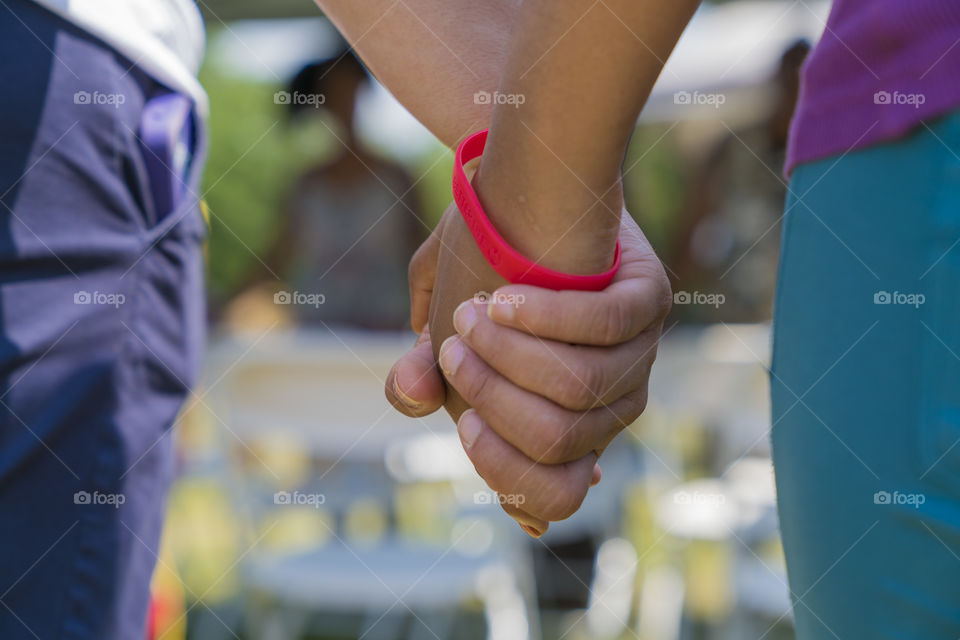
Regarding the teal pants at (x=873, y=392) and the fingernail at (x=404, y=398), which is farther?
the fingernail at (x=404, y=398)

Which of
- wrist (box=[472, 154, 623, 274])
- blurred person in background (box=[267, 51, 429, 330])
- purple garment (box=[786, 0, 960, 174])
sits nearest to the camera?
purple garment (box=[786, 0, 960, 174])

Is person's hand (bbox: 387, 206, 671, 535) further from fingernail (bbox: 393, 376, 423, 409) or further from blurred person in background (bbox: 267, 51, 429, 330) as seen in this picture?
blurred person in background (bbox: 267, 51, 429, 330)

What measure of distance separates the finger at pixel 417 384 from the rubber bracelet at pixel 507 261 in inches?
4.4

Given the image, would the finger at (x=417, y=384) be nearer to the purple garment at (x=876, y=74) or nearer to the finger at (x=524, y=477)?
the finger at (x=524, y=477)

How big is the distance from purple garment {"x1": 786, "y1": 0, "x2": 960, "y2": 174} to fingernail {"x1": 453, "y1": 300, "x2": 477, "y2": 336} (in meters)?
0.25

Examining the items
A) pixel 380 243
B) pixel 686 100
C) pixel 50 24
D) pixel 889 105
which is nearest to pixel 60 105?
pixel 50 24

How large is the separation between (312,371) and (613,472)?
0.95 metres

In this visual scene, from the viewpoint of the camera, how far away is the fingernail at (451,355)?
608 mm

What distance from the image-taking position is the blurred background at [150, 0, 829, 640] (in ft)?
7.43

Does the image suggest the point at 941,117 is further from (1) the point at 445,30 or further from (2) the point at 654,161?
(2) the point at 654,161

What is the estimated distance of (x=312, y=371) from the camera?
7.80ft

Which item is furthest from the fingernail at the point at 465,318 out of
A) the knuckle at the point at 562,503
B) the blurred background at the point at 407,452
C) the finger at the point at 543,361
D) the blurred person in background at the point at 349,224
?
the blurred person in background at the point at 349,224

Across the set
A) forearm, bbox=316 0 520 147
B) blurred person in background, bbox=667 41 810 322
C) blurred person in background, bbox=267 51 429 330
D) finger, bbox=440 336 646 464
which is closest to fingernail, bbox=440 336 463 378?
finger, bbox=440 336 646 464

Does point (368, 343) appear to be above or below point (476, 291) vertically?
below
